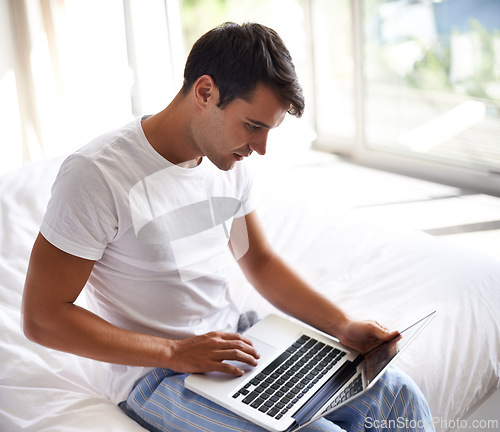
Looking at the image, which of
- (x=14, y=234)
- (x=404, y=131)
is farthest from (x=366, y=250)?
(x=404, y=131)

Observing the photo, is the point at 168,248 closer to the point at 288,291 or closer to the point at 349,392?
the point at 288,291

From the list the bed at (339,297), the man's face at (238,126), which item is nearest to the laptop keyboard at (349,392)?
the bed at (339,297)

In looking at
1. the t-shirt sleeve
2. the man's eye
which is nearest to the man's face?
the man's eye

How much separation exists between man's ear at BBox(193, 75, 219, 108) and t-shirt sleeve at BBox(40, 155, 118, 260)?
217 mm

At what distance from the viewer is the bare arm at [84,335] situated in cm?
99

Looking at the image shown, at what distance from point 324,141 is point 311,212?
4.36ft

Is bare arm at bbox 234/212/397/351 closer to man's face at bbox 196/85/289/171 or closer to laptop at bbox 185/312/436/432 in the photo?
laptop at bbox 185/312/436/432

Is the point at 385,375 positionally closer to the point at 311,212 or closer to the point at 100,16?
the point at 311,212

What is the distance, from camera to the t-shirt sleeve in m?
0.98

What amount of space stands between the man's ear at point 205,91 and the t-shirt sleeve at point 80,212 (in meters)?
0.22

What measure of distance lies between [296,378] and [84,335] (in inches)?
15.0

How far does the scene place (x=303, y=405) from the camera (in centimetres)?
101

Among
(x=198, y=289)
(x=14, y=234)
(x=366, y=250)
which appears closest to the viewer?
(x=198, y=289)

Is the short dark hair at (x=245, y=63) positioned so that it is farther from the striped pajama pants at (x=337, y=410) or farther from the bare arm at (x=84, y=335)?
the striped pajama pants at (x=337, y=410)
